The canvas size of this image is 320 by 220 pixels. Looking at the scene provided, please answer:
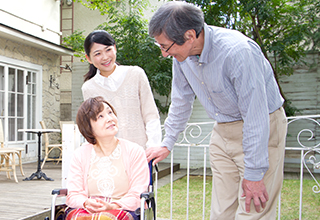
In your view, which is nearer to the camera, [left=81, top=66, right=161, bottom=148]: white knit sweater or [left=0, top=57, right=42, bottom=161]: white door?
[left=81, top=66, right=161, bottom=148]: white knit sweater

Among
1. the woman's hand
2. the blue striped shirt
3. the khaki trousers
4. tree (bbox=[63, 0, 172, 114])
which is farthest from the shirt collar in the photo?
tree (bbox=[63, 0, 172, 114])

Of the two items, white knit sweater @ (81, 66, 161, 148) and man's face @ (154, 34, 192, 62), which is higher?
man's face @ (154, 34, 192, 62)

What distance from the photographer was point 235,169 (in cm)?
156

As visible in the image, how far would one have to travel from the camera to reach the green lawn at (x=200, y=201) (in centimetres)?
427

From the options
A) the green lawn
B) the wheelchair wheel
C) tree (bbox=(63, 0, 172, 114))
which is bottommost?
the green lawn

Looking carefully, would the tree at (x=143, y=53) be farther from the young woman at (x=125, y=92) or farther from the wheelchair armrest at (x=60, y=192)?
the wheelchair armrest at (x=60, y=192)

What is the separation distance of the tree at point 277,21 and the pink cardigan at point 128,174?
15.1 feet

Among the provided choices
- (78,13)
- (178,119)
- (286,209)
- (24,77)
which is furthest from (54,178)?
(78,13)

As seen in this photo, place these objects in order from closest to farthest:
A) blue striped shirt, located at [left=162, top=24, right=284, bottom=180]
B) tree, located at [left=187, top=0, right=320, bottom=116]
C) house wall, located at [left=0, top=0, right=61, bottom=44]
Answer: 1. blue striped shirt, located at [left=162, top=24, right=284, bottom=180]
2. tree, located at [left=187, top=0, right=320, bottom=116]
3. house wall, located at [left=0, top=0, right=61, bottom=44]

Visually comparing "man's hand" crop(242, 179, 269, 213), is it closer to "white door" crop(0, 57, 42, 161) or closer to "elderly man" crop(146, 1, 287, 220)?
"elderly man" crop(146, 1, 287, 220)

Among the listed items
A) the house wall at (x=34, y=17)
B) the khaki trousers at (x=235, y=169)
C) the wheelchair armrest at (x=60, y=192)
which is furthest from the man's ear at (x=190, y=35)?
the house wall at (x=34, y=17)

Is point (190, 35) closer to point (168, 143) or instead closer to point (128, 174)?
point (168, 143)

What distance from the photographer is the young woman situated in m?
1.99

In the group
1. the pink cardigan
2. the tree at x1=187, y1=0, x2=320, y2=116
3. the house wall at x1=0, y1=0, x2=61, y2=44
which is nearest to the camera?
the pink cardigan
